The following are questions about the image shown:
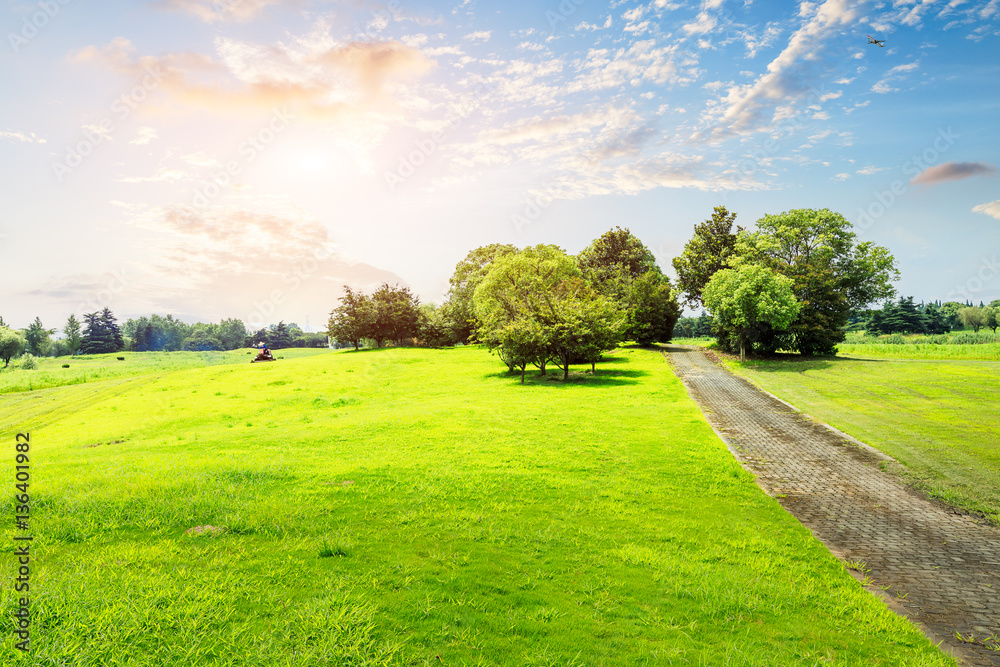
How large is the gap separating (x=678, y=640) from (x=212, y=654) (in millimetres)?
4703

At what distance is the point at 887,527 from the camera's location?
8.77 m

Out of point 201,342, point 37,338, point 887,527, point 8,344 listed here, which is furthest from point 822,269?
point 201,342

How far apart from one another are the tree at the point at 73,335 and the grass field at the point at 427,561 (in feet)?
309

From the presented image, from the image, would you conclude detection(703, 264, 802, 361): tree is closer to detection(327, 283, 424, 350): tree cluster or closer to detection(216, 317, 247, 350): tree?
detection(327, 283, 424, 350): tree cluster

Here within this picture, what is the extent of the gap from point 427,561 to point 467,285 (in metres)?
56.0

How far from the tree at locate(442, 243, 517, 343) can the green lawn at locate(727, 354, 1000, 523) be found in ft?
109

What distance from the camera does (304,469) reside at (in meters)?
10.2

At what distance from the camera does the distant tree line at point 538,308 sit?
94.9ft

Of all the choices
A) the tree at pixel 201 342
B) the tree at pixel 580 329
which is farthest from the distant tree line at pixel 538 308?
the tree at pixel 201 342

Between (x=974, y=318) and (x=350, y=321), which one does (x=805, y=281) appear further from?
(x=974, y=318)

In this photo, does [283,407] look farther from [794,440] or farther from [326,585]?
[794,440]

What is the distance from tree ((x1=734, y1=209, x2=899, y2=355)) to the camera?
124 ft

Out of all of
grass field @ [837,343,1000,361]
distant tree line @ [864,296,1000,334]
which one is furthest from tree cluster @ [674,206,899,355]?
distant tree line @ [864,296,1000,334]

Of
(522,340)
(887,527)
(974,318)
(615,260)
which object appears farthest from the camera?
(974,318)
